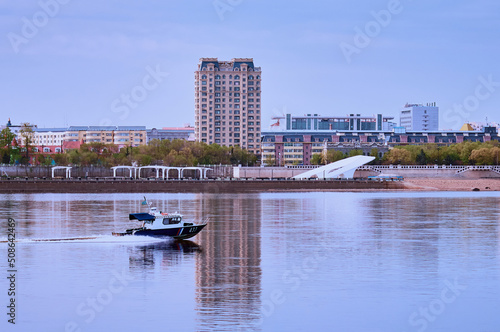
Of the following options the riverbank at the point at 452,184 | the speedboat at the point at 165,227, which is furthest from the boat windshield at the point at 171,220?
the riverbank at the point at 452,184

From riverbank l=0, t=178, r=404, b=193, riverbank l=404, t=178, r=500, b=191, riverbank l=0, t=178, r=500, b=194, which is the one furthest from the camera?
riverbank l=404, t=178, r=500, b=191

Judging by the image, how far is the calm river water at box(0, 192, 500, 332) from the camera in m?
25.7

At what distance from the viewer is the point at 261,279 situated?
32562 mm

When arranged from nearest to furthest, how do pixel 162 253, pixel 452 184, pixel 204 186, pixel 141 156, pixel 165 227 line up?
1. pixel 162 253
2. pixel 165 227
3. pixel 204 186
4. pixel 452 184
5. pixel 141 156

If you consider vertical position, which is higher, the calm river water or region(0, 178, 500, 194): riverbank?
region(0, 178, 500, 194): riverbank

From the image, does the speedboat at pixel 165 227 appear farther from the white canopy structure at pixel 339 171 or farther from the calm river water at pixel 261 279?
the white canopy structure at pixel 339 171

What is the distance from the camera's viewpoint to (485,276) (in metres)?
33.2

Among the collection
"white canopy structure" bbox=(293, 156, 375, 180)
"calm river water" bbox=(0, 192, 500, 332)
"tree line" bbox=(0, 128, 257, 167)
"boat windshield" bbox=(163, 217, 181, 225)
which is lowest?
"calm river water" bbox=(0, 192, 500, 332)

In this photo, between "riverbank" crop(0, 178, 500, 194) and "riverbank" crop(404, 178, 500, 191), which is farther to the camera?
"riverbank" crop(404, 178, 500, 191)

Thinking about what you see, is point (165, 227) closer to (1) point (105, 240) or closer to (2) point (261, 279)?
(1) point (105, 240)

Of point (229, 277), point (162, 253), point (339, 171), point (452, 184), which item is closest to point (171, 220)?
point (162, 253)

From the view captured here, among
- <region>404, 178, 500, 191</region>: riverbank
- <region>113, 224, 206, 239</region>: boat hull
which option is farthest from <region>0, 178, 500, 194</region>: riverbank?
<region>113, 224, 206, 239</region>: boat hull

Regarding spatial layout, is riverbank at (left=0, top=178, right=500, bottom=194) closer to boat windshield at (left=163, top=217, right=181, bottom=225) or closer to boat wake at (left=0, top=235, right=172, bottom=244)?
boat wake at (left=0, top=235, right=172, bottom=244)

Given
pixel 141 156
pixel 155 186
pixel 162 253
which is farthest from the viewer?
pixel 141 156
